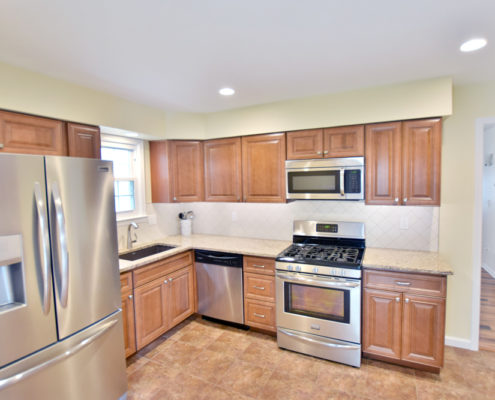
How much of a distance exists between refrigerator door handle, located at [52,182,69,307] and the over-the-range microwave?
2.03m

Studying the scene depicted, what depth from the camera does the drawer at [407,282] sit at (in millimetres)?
2199

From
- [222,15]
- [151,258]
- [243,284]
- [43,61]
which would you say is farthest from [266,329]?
[43,61]

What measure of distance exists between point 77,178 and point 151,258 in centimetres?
115

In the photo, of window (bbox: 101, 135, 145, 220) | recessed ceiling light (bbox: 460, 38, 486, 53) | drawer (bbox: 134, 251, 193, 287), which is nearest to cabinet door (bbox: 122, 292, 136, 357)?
drawer (bbox: 134, 251, 193, 287)

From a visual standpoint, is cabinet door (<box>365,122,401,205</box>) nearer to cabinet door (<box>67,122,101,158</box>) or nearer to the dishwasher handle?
the dishwasher handle

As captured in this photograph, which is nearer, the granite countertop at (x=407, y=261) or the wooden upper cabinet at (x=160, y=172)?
the granite countertop at (x=407, y=261)

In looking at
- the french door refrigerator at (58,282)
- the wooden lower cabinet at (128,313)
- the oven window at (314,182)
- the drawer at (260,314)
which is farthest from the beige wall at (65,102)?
the drawer at (260,314)

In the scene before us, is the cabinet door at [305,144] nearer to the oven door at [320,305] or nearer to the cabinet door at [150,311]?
the oven door at [320,305]

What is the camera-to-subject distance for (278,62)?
2004mm

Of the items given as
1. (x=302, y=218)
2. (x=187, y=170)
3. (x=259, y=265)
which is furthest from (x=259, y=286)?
(x=187, y=170)

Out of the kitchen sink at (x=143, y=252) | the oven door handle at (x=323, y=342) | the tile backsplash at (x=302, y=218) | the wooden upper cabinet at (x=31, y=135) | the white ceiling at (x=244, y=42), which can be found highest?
the white ceiling at (x=244, y=42)

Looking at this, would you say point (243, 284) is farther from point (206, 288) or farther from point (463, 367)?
point (463, 367)

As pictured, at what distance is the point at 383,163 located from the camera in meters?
2.59

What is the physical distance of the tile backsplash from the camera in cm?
275
